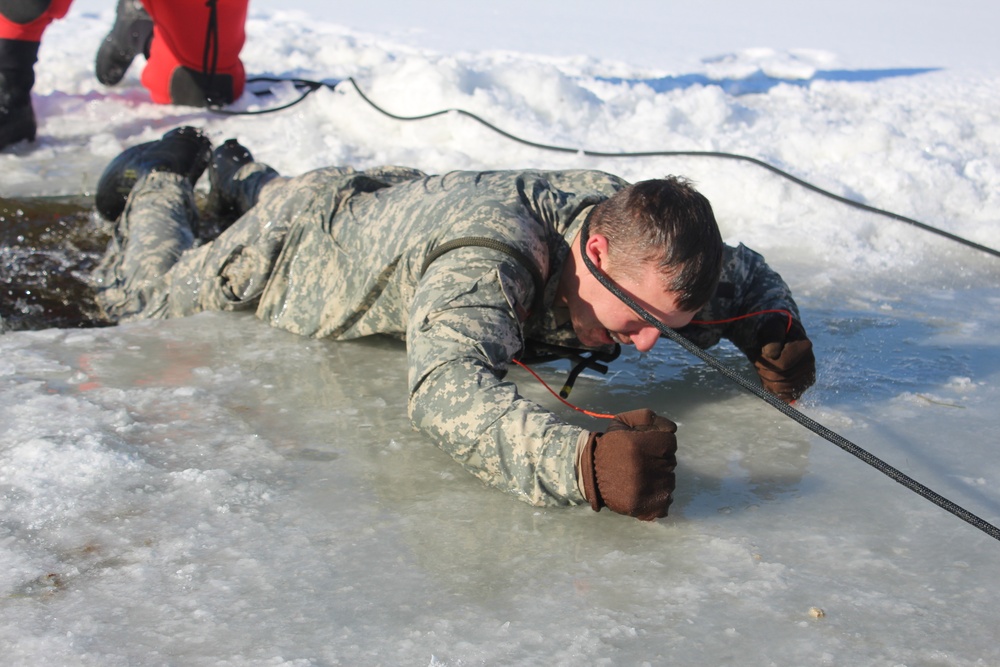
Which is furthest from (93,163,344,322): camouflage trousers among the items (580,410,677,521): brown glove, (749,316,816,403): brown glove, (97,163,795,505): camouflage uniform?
(580,410,677,521): brown glove

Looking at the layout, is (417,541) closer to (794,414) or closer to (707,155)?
(794,414)

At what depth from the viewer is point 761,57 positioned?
27.1 feet

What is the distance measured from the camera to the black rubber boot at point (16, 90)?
15.6 ft

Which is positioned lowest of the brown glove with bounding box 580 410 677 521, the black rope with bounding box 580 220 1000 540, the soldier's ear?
the brown glove with bounding box 580 410 677 521

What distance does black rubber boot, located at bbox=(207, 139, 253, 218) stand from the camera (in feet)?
13.1

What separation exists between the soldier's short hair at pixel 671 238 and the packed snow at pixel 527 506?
0.42 metres

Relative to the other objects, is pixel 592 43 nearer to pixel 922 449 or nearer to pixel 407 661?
pixel 922 449

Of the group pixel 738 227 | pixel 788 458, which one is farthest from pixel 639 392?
pixel 738 227

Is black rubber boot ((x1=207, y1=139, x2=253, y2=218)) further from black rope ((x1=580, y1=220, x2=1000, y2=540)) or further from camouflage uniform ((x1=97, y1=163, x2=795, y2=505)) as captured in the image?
black rope ((x1=580, y1=220, x2=1000, y2=540))

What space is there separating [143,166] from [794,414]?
281 centimetres

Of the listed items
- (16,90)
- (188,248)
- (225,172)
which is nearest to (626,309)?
(188,248)

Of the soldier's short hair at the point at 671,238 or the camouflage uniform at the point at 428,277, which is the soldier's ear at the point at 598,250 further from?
the camouflage uniform at the point at 428,277

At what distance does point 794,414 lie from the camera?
201 centimetres

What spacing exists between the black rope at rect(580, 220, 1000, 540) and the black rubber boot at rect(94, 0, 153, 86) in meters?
4.11
